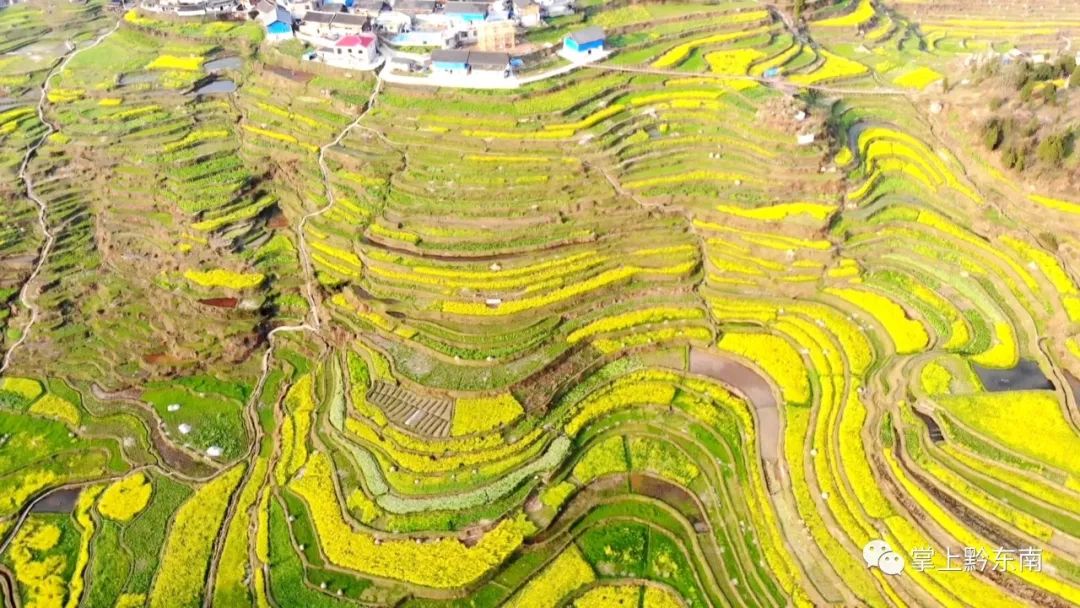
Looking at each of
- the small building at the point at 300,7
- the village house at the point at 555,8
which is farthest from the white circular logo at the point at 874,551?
the small building at the point at 300,7

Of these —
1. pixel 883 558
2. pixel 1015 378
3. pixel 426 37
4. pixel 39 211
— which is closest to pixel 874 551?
pixel 883 558

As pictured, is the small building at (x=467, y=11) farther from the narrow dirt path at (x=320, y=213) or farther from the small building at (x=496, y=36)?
the narrow dirt path at (x=320, y=213)

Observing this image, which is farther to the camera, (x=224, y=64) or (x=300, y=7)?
(x=300, y=7)

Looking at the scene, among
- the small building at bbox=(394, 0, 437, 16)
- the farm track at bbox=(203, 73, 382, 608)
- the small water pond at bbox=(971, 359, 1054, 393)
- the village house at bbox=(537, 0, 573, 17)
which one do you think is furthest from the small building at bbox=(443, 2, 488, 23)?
the small water pond at bbox=(971, 359, 1054, 393)

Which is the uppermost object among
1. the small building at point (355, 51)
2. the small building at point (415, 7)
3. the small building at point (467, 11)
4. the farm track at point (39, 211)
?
the small building at point (467, 11)

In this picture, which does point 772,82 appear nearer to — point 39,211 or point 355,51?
point 355,51

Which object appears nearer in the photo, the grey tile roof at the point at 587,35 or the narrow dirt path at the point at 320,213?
the narrow dirt path at the point at 320,213
